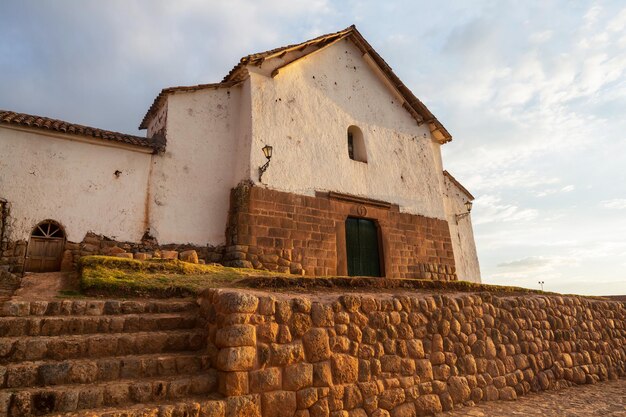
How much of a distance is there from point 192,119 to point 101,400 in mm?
8622

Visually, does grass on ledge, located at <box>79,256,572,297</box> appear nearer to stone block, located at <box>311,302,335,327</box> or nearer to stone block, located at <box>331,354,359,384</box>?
stone block, located at <box>311,302,335,327</box>

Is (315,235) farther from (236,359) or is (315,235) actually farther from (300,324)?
(236,359)

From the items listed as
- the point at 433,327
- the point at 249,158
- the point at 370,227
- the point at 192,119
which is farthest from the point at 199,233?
the point at 433,327

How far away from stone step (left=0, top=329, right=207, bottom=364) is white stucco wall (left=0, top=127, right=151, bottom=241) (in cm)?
557

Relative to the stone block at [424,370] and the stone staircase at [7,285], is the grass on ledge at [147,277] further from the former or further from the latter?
the stone block at [424,370]

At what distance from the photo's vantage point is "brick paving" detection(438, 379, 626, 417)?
5.39 m

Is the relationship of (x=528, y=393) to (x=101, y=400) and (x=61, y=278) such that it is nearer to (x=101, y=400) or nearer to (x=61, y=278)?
(x=101, y=400)

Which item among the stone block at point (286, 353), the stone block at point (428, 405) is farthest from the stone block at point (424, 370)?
the stone block at point (286, 353)

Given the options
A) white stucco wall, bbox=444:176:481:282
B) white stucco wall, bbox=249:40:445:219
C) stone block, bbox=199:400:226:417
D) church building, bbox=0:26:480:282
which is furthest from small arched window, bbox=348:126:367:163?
stone block, bbox=199:400:226:417

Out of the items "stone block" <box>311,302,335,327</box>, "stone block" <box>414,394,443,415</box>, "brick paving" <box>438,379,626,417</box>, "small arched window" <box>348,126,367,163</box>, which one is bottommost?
"brick paving" <box>438,379,626,417</box>

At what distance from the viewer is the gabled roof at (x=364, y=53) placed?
434 inches

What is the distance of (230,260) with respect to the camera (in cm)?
986

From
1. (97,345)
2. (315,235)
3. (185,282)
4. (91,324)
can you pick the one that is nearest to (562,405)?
(185,282)

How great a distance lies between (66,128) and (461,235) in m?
13.3
